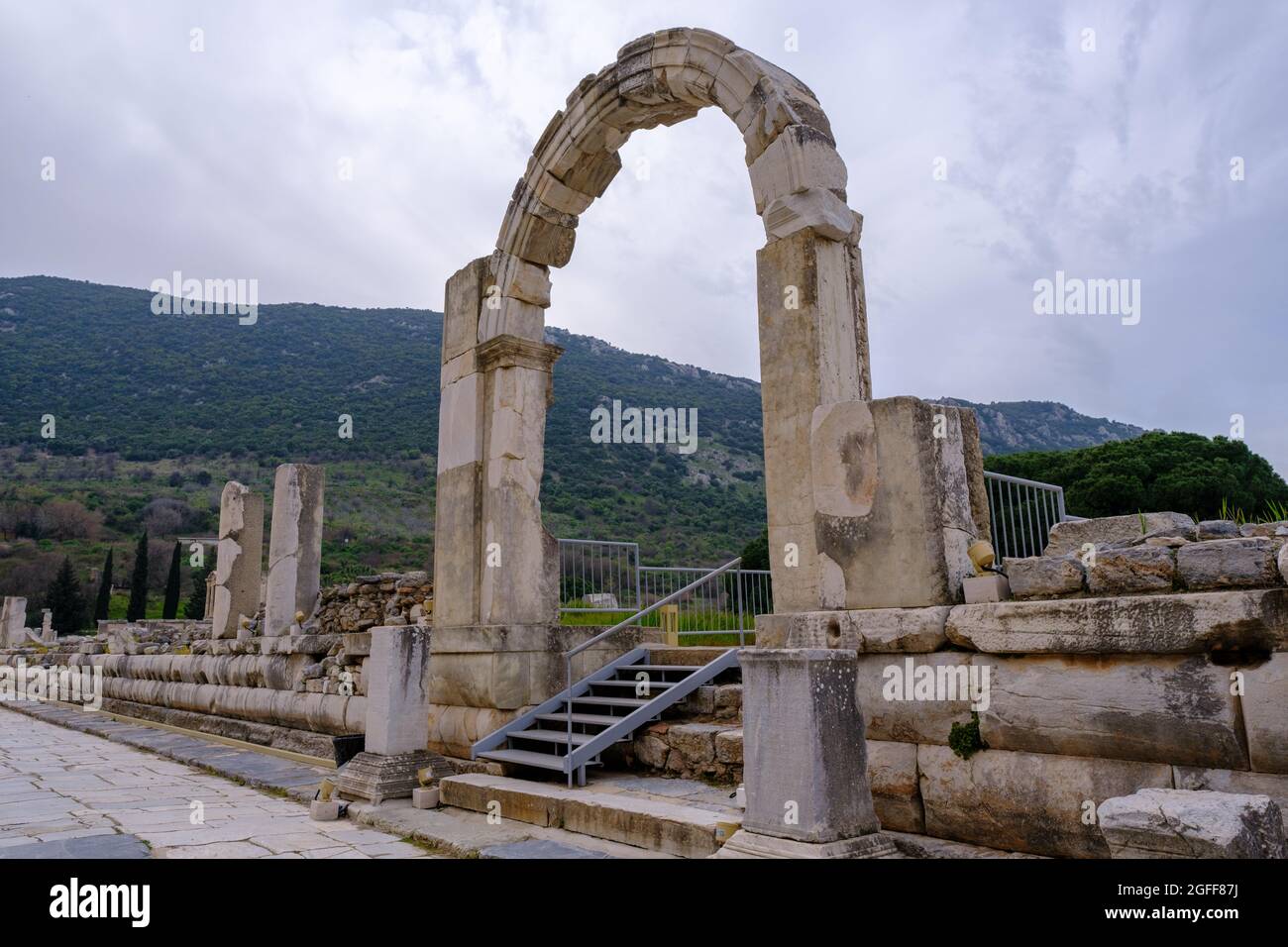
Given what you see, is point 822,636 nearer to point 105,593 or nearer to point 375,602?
point 375,602

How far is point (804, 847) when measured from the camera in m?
3.48

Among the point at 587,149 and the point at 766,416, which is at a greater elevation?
the point at 587,149

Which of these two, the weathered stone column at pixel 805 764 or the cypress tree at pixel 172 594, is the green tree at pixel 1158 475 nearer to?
the weathered stone column at pixel 805 764

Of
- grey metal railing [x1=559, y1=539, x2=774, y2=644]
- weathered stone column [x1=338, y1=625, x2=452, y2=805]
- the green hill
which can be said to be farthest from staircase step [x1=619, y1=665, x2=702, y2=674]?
the green hill

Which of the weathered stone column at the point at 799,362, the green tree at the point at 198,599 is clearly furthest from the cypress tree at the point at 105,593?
the weathered stone column at the point at 799,362

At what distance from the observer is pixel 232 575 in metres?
13.7

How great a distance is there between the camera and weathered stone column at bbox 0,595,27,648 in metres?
25.8

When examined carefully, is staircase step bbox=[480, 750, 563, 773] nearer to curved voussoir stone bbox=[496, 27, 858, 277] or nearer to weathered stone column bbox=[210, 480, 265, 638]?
curved voussoir stone bbox=[496, 27, 858, 277]

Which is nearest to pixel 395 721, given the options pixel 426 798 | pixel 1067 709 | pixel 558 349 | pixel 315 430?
pixel 426 798

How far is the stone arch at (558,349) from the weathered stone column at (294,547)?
4179 millimetres

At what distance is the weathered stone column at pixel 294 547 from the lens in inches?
457
